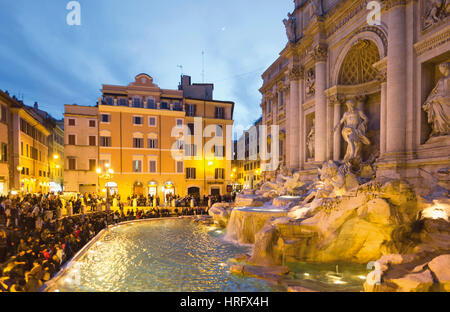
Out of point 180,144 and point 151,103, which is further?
point 180,144

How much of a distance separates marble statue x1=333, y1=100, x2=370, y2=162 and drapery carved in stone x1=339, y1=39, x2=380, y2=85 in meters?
2.29

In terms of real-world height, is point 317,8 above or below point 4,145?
above

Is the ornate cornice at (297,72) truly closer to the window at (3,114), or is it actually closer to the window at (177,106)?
the window at (177,106)

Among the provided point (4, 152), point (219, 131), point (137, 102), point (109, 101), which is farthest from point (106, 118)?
point (219, 131)

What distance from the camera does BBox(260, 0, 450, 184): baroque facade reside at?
11.2 metres

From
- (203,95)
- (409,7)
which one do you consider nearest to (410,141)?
(409,7)

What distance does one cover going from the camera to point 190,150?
36.3 meters

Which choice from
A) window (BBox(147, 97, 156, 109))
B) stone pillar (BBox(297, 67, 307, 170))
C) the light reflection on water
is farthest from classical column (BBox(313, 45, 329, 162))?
window (BBox(147, 97, 156, 109))

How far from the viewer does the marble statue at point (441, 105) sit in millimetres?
10656

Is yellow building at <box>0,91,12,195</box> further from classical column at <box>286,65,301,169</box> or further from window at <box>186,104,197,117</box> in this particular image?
classical column at <box>286,65,301,169</box>

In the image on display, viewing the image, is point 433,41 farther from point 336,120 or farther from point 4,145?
point 4,145

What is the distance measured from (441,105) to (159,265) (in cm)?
1266

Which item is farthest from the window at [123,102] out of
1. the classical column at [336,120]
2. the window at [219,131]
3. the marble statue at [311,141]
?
the classical column at [336,120]

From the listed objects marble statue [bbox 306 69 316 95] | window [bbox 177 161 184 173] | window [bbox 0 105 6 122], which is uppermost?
marble statue [bbox 306 69 316 95]
